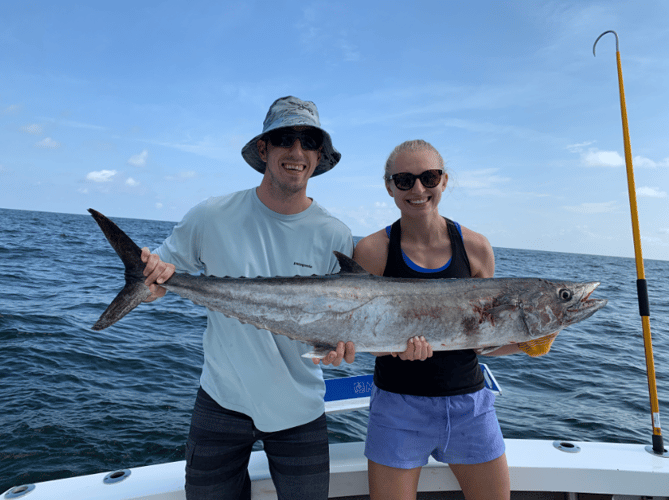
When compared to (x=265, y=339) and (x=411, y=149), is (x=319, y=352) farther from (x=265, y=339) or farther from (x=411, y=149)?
(x=411, y=149)

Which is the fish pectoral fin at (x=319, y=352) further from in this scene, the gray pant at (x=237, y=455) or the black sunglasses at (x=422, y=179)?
the black sunglasses at (x=422, y=179)

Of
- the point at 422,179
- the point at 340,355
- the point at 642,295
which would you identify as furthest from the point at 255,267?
the point at 642,295

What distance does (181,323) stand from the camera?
12.6 metres

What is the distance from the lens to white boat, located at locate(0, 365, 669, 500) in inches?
115

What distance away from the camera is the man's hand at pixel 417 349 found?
2637 mm

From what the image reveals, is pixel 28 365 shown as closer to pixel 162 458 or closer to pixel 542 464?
pixel 162 458

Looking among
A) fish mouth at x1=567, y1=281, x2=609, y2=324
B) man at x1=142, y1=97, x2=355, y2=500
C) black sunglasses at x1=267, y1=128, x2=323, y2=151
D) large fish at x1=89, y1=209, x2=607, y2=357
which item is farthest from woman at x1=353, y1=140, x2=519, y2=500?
black sunglasses at x1=267, y1=128, x2=323, y2=151

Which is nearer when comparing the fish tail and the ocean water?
the fish tail

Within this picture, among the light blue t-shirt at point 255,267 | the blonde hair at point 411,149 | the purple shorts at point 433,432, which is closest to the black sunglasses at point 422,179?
the blonde hair at point 411,149

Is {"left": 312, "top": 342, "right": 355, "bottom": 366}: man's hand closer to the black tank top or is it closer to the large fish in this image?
the large fish

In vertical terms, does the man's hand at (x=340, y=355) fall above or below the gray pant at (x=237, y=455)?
above

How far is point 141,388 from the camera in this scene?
7359 millimetres

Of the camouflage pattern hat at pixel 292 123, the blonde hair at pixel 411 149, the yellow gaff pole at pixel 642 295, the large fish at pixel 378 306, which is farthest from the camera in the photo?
the yellow gaff pole at pixel 642 295

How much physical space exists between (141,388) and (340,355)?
612 centimetres
